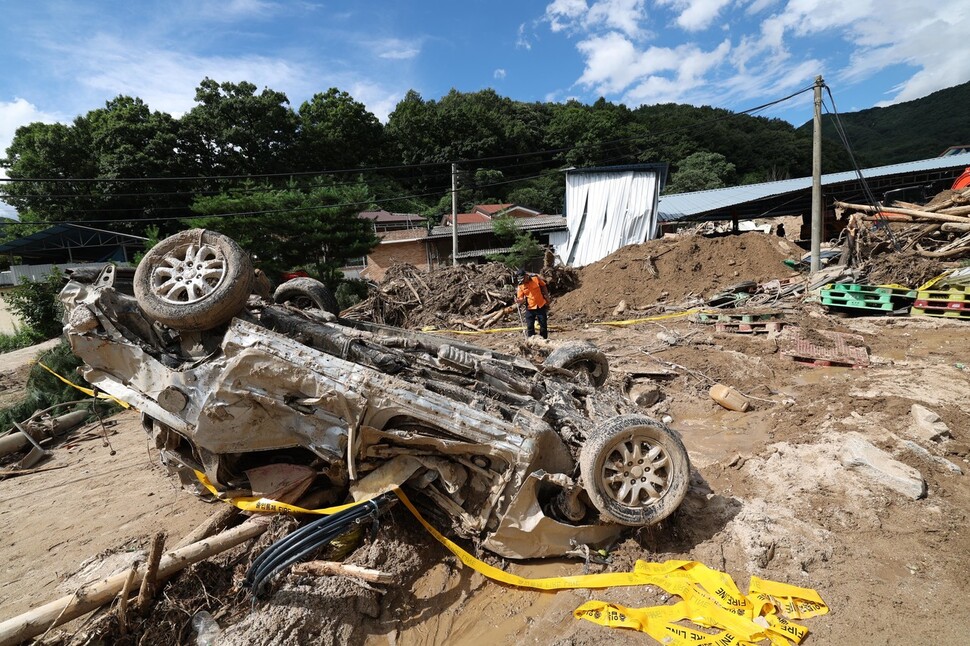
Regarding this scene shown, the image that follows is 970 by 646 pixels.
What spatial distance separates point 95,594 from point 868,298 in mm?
12286

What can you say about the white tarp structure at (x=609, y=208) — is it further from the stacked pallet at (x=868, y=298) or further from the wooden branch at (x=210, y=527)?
the wooden branch at (x=210, y=527)

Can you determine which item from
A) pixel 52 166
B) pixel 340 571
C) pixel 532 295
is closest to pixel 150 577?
pixel 340 571

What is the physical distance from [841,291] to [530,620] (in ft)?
32.5

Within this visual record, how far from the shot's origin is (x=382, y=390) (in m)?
3.07

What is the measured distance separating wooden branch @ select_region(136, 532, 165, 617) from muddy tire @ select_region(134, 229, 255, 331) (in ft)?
4.83

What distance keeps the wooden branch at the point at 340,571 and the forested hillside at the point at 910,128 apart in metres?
63.5

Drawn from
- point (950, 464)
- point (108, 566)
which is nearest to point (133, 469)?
point (108, 566)

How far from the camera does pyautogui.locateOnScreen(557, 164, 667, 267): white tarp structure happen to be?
2159 cm

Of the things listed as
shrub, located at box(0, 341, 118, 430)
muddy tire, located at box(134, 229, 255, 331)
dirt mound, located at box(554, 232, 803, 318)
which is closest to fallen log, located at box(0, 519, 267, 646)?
muddy tire, located at box(134, 229, 255, 331)

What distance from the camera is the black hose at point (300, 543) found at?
2.83m

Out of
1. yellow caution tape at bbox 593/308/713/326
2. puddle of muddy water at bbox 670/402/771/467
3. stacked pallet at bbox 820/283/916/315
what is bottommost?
puddle of muddy water at bbox 670/402/771/467

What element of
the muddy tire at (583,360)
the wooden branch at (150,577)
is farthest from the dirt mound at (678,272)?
the wooden branch at (150,577)

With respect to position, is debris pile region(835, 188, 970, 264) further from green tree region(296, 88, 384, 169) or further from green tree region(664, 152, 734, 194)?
green tree region(296, 88, 384, 169)

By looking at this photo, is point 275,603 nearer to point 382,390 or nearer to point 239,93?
point 382,390
